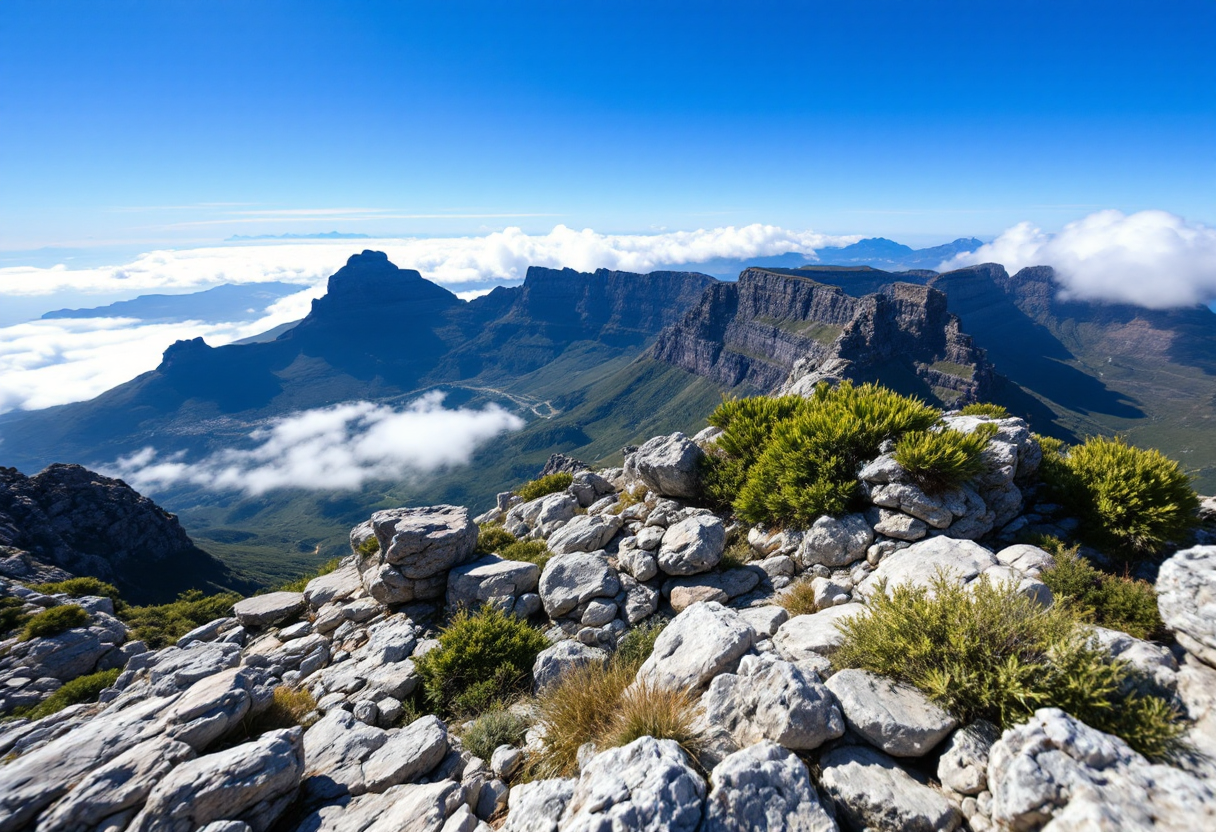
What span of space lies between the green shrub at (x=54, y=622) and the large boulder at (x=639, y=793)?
2052 cm

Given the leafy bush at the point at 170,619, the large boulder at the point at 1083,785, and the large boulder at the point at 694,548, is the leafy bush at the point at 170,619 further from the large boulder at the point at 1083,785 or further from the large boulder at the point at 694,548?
the large boulder at the point at 1083,785

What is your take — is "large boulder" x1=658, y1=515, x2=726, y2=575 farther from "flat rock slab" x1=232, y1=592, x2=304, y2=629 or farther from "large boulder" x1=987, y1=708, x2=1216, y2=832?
"flat rock slab" x1=232, y1=592, x2=304, y2=629

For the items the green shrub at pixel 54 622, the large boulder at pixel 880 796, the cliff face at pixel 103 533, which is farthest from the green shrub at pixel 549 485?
the cliff face at pixel 103 533

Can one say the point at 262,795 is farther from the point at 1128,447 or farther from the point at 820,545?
the point at 1128,447

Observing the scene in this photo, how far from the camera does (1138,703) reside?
5.39 metres

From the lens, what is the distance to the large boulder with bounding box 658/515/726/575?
1125cm

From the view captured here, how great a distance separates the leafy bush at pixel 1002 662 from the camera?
525 cm

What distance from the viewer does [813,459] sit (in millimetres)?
12250

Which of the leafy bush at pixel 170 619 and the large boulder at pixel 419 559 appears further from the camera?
the leafy bush at pixel 170 619

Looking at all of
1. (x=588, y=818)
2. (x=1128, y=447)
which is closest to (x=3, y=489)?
(x=588, y=818)

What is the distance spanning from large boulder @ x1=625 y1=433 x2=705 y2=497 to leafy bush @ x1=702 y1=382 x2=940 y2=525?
0.51 m

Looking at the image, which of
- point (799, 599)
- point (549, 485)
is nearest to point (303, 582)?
point (549, 485)

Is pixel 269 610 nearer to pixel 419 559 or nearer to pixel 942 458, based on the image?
pixel 419 559

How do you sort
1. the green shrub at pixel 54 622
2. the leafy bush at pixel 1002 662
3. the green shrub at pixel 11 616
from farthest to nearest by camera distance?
the green shrub at pixel 11 616 → the green shrub at pixel 54 622 → the leafy bush at pixel 1002 662
